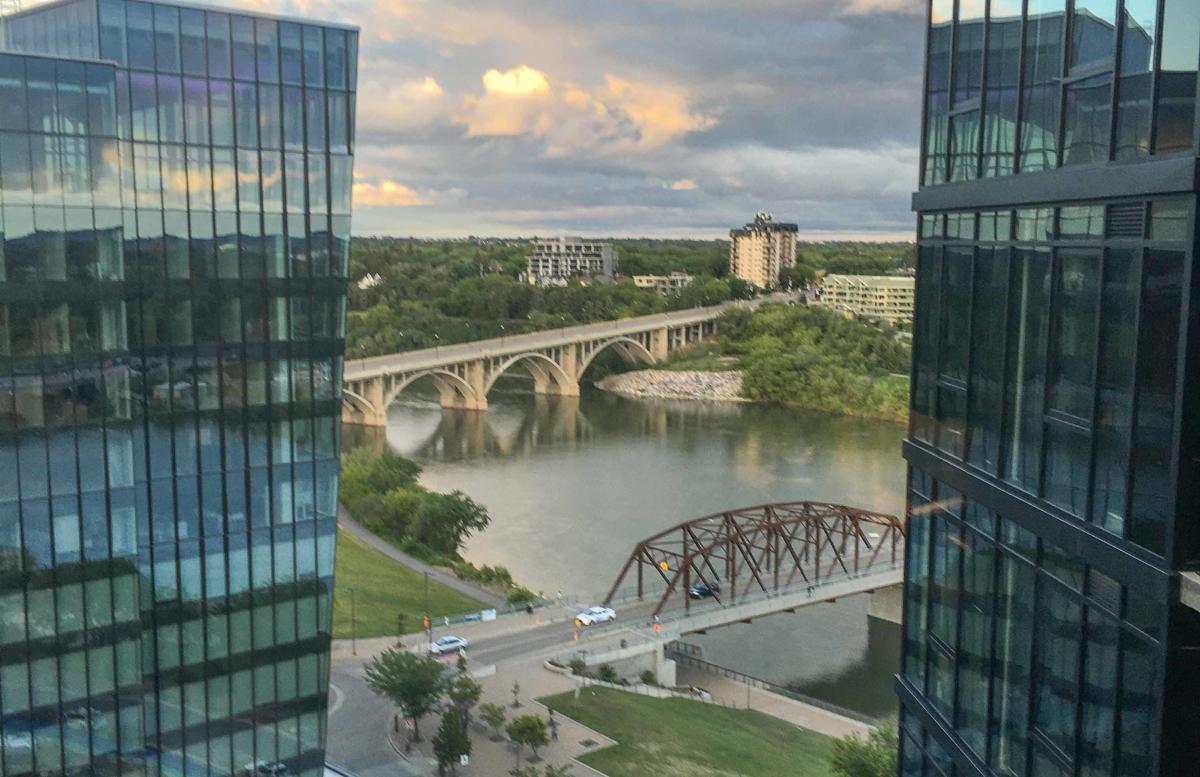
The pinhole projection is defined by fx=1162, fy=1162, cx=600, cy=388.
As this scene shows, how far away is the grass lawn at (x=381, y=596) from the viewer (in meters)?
34.4

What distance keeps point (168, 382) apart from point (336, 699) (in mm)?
15105

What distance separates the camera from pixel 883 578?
38.5 m

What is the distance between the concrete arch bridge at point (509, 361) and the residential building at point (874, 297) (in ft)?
126

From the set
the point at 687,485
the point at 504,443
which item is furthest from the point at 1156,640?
the point at 504,443

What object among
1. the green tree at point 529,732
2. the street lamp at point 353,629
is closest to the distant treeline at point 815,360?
the street lamp at point 353,629

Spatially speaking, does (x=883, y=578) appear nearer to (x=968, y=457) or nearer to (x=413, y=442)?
(x=968, y=457)

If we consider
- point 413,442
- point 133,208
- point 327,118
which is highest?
point 327,118

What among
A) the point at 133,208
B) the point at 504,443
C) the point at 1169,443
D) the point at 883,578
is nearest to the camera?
the point at 1169,443

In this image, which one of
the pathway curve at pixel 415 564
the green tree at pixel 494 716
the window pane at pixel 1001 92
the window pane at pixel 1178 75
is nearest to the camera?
the window pane at pixel 1178 75

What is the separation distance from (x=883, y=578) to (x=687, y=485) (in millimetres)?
18264

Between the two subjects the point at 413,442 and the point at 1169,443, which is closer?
the point at 1169,443

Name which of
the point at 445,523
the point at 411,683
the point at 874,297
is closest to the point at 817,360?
the point at 445,523

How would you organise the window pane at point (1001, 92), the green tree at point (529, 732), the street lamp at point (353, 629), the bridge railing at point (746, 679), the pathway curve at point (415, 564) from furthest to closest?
the pathway curve at point (415, 564)
the street lamp at point (353, 629)
the bridge railing at point (746, 679)
the green tree at point (529, 732)
the window pane at point (1001, 92)

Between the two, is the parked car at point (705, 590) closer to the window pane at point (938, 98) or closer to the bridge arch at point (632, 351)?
the window pane at point (938, 98)
